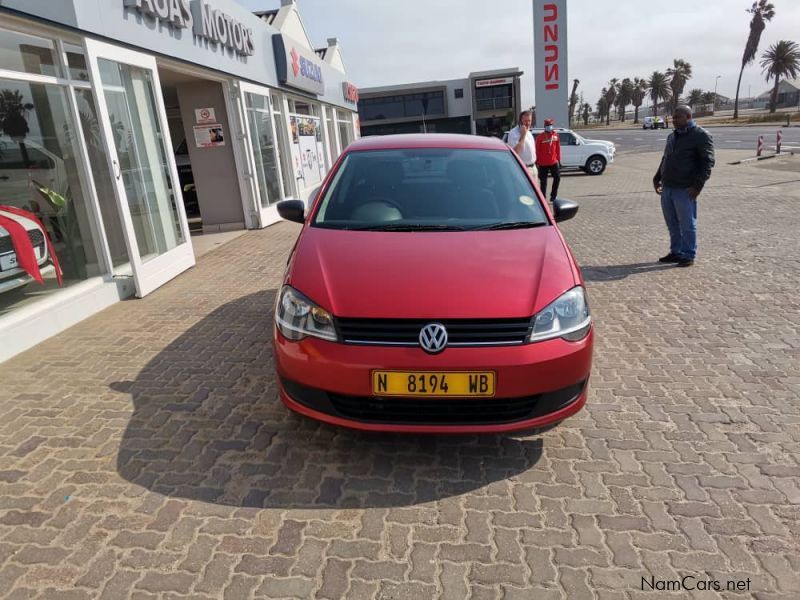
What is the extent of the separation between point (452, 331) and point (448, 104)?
57.9 m

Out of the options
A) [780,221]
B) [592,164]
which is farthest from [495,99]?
[780,221]

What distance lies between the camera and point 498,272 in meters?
2.96

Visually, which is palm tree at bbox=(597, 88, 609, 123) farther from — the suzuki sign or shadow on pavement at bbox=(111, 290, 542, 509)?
shadow on pavement at bbox=(111, 290, 542, 509)

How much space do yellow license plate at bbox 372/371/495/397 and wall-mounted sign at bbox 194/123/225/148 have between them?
9.30 metres

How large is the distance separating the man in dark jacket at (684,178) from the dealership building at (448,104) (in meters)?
50.8

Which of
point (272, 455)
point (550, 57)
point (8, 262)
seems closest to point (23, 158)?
point (8, 262)

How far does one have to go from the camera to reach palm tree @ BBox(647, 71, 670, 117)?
96.4 meters

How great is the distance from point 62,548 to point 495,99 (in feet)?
193

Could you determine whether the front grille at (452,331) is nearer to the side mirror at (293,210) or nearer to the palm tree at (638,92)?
the side mirror at (293,210)

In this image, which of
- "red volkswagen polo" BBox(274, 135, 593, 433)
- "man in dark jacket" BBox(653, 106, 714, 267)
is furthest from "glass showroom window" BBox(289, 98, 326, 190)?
"red volkswagen polo" BBox(274, 135, 593, 433)

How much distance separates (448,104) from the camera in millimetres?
56500

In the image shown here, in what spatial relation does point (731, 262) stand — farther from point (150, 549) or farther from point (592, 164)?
point (592, 164)

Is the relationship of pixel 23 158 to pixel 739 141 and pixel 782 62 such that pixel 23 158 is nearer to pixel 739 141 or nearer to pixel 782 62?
pixel 739 141

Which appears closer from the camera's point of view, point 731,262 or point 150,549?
point 150,549
